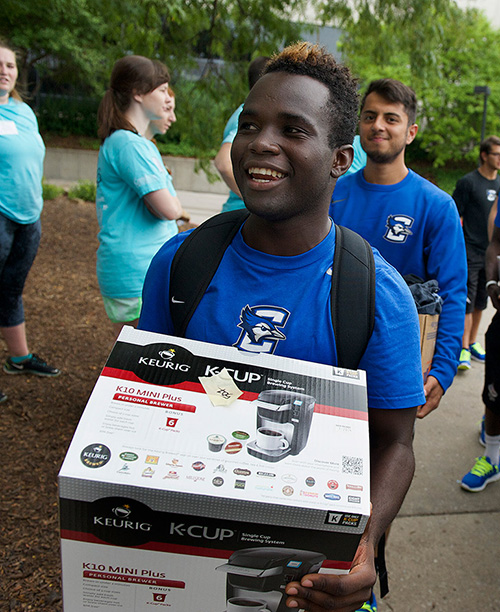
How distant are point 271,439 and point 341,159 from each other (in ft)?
2.79

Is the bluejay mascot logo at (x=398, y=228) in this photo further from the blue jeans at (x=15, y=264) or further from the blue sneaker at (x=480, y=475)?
the blue jeans at (x=15, y=264)

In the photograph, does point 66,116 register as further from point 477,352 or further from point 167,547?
point 167,547

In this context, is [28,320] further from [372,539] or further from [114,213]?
[372,539]

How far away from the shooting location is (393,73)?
726 inches

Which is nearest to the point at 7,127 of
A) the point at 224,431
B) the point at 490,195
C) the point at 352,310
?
the point at 352,310

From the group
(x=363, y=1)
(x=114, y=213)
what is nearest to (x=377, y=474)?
(x=114, y=213)

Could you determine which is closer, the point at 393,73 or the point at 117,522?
the point at 117,522

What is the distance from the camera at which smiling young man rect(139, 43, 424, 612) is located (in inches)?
61.2

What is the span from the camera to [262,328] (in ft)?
5.16

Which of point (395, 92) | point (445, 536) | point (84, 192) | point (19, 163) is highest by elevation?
point (395, 92)

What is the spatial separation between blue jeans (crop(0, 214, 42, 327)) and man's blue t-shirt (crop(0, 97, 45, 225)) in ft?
0.33

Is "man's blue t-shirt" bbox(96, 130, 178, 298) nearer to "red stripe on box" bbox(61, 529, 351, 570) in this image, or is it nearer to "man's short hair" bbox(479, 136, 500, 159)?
"red stripe on box" bbox(61, 529, 351, 570)

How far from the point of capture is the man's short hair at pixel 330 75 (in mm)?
1598

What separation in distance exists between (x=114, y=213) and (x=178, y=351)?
7.12 feet
